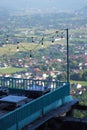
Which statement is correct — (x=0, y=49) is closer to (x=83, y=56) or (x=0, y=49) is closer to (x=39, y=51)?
(x=39, y=51)

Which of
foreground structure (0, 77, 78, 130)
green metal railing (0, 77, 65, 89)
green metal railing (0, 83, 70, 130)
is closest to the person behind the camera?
green metal railing (0, 83, 70, 130)

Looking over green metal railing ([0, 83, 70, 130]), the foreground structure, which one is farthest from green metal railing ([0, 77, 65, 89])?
green metal railing ([0, 83, 70, 130])

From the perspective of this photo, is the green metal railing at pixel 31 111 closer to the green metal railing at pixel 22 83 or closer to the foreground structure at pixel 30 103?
the foreground structure at pixel 30 103

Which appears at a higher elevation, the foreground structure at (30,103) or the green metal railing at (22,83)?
the green metal railing at (22,83)

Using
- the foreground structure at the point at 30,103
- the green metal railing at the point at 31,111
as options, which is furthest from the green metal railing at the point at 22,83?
the green metal railing at the point at 31,111

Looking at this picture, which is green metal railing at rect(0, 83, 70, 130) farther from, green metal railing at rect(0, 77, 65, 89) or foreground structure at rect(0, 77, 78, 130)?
green metal railing at rect(0, 77, 65, 89)

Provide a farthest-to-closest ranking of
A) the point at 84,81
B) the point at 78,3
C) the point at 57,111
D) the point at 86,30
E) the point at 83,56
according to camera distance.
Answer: the point at 78,3 → the point at 86,30 → the point at 83,56 → the point at 84,81 → the point at 57,111

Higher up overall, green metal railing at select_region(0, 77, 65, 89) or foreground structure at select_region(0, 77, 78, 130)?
green metal railing at select_region(0, 77, 65, 89)

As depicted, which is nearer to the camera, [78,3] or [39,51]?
[39,51]

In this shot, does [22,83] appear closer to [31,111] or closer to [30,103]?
[31,111]

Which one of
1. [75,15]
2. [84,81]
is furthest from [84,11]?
[84,81]

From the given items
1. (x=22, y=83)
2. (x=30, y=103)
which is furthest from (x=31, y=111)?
(x=22, y=83)
